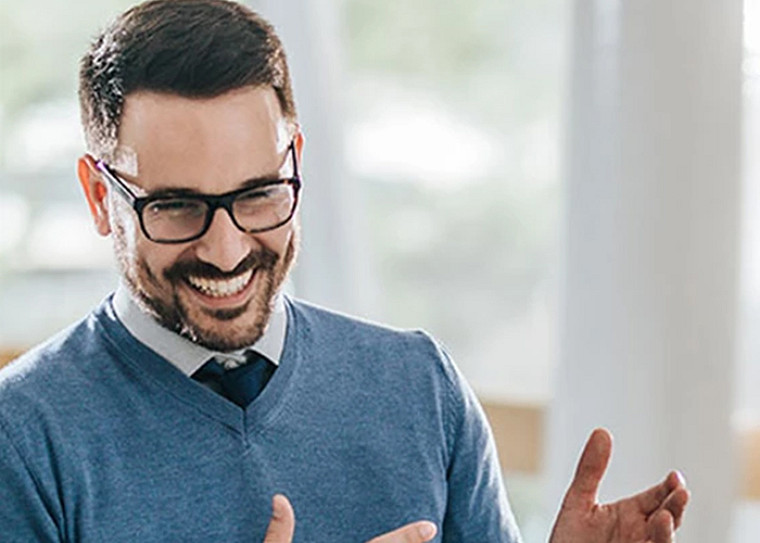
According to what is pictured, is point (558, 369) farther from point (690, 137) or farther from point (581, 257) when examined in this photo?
point (690, 137)

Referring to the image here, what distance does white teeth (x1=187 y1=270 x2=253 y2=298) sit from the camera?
1309mm

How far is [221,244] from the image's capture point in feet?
4.23

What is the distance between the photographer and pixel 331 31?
2697 mm

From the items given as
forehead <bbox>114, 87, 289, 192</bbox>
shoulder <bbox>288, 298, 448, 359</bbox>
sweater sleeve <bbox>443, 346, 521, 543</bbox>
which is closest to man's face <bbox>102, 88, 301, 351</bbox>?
forehead <bbox>114, 87, 289, 192</bbox>

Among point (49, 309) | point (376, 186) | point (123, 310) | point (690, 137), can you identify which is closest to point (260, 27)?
point (123, 310)

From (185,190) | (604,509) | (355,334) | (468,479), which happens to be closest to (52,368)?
(185,190)

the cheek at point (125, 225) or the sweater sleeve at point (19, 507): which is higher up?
the cheek at point (125, 225)

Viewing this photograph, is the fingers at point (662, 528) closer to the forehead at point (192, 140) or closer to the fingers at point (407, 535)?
the fingers at point (407, 535)

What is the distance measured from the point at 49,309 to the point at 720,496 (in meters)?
1.63

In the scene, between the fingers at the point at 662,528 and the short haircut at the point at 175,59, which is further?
the fingers at the point at 662,528

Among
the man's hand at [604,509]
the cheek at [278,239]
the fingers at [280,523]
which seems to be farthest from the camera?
the man's hand at [604,509]

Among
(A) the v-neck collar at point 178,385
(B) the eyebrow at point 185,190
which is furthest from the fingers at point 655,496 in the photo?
(B) the eyebrow at point 185,190

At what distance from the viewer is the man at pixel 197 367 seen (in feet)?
4.21

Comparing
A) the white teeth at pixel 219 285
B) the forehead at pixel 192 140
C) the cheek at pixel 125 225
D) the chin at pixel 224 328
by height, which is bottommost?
the chin at pixel 224 328
